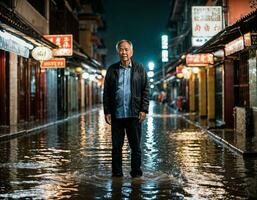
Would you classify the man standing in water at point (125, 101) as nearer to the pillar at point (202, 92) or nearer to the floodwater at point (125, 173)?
the floodwater at point (125, 173)

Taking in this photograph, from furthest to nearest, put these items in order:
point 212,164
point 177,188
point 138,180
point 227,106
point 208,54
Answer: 1. point 208,54
2. point 227,106
3. point 212,164
4. point 138,180
5. point 177,188

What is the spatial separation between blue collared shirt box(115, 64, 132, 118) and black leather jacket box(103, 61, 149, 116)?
6 cm

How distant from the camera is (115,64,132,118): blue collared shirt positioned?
9.31 m

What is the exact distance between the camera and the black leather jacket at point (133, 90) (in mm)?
9359

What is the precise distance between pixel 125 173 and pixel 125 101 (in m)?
1.51

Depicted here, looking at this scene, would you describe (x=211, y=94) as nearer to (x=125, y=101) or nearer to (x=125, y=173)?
(x=125, y=173)

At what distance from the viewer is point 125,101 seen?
934 cm

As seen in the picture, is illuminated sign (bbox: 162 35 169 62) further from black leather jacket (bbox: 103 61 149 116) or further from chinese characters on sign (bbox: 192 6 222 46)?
black leather jacket (bbox: 103 61 149 116)

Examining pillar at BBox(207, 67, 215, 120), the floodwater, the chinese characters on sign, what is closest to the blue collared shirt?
the floodwater

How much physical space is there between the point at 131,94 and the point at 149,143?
24.7ft

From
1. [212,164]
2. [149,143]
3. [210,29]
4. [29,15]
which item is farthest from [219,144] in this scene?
[29,15]

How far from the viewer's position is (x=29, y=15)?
3036 centimetres

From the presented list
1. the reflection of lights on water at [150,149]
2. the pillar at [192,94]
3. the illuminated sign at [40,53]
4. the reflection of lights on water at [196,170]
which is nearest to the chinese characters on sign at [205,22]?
the illuminated sign at [40,53]

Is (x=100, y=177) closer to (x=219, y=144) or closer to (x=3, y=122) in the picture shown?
(x=219, y=144)
